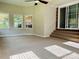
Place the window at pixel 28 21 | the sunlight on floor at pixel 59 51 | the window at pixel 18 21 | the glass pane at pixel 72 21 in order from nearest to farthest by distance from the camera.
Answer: the sunlight on floor at pixel 59 51
the glass pane at pixel 72 21
the window at pixel 18 21
the window at pixel 28 21

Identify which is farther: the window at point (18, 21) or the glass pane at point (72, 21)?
the window at point (18, 21)

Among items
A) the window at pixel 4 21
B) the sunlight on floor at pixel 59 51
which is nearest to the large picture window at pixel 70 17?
the sunlight on floor at pixel 59 51

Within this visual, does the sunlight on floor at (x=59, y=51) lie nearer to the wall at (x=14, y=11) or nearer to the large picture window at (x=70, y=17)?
the large picture window at (x=70, y=17)

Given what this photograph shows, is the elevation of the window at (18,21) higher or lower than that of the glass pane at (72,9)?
lower

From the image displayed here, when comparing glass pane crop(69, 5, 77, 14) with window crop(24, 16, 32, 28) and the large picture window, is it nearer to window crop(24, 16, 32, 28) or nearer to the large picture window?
the large picture window

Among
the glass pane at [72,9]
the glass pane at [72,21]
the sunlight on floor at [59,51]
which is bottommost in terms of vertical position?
the sunlight on floor at [59,51]

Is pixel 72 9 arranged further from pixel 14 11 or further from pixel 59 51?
Result: pixel 59 51

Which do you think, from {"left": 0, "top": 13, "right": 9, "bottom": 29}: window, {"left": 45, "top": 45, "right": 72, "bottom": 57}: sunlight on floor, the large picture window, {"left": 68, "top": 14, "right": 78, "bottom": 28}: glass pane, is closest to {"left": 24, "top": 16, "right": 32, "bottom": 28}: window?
{"left": 0, "top": 13, "right": 9, "bottom": 29}: window

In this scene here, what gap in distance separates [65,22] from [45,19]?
3.06 metres

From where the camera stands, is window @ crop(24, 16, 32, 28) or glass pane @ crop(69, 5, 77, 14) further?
window @ crop(24, 16, 32, 28)

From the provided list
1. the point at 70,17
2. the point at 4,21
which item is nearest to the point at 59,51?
the point at 70,17

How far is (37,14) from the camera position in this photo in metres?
10.4

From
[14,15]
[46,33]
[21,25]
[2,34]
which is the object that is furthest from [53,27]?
[2,34]

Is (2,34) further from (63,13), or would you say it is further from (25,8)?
(63,13)
